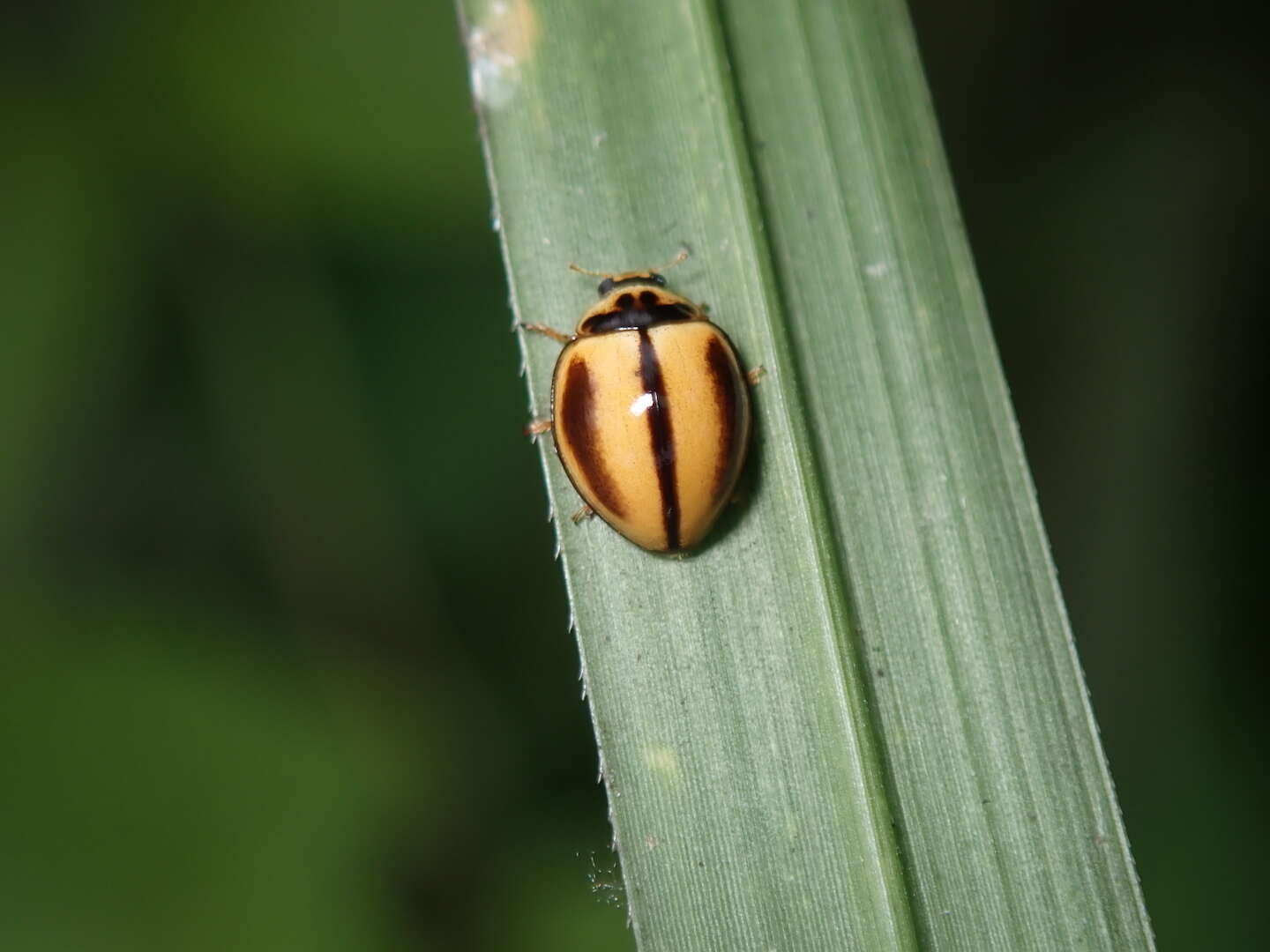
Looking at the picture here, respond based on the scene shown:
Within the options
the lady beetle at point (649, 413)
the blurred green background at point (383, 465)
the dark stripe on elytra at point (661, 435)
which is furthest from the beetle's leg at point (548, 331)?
the blurred green background at point (383, 465)

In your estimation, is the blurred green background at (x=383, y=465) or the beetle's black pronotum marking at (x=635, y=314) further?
the blurred green background at (x=383, y=465)

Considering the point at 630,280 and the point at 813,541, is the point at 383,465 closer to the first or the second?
the point at 630,280

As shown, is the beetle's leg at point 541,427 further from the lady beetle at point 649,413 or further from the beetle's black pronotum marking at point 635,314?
the beetle's black pronotum marking at point 635,314

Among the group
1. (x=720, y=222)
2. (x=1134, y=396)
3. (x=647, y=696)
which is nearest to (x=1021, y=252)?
(x=1134, y=396)

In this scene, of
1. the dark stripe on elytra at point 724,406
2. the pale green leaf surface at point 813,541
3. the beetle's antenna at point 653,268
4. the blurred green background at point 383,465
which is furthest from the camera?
the blurred green background at point 383,465

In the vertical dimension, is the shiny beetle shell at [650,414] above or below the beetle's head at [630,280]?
below

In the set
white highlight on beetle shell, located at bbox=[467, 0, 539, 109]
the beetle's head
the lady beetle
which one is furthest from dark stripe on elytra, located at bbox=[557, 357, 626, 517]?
white highlight on beetle shell, located at bbox=[467, 0, 539, 109]

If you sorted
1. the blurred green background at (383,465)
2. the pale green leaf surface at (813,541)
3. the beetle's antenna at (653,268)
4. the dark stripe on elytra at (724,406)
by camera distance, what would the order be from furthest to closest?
the blurred green background at (383,465) < the beetle's antenna at (653,268) < the dark stripe on elytra at (724,406) < the pale green leaf surface at (813,541)
